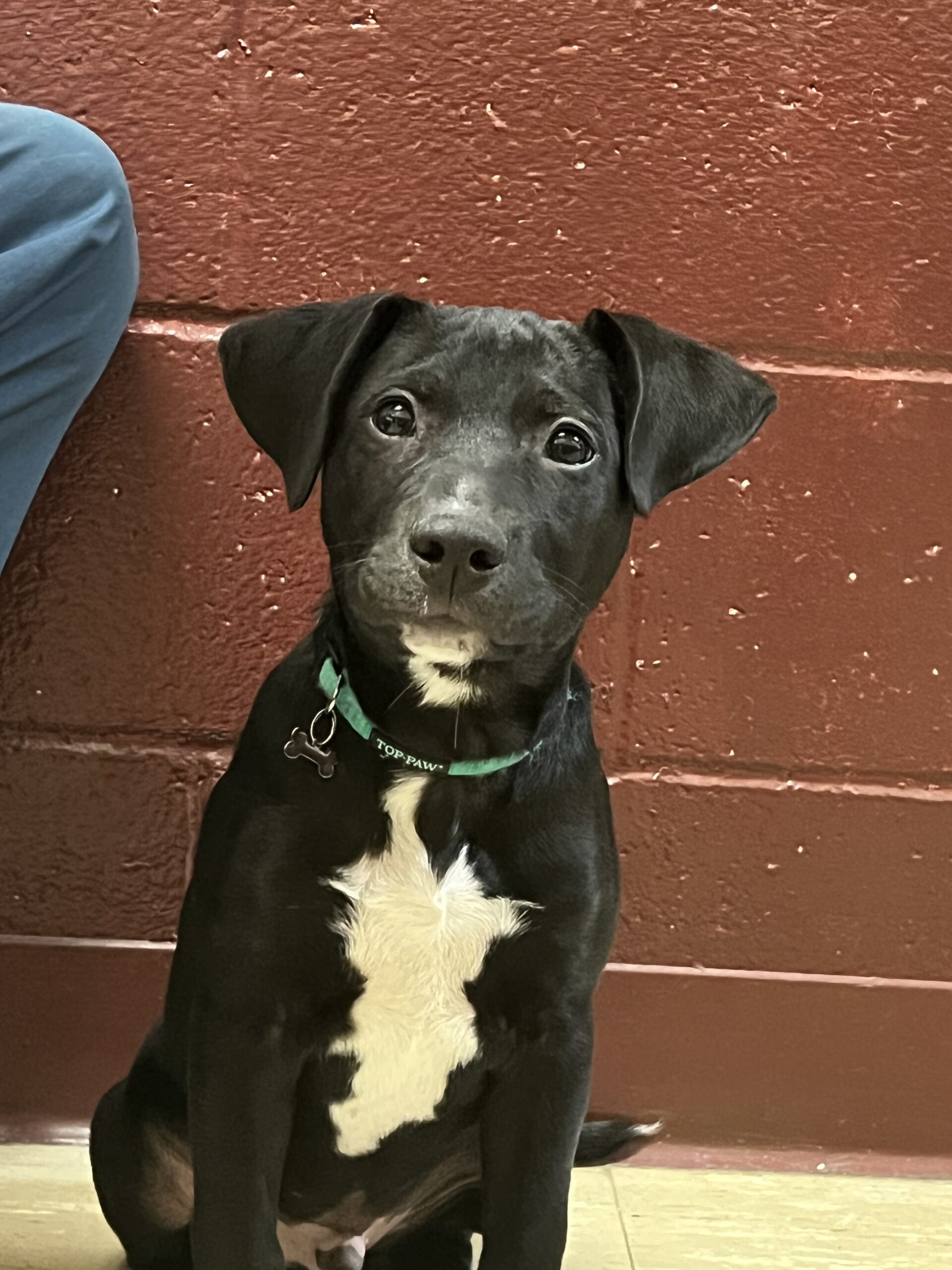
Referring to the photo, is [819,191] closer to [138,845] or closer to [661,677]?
[661,677]

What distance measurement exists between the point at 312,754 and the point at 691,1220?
1054mm

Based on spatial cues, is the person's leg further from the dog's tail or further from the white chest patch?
the dog's tail

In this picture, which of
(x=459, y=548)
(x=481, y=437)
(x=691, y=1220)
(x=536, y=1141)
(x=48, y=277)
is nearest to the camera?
(x=459, y=548)

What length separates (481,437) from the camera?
4.87ft

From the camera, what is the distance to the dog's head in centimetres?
141

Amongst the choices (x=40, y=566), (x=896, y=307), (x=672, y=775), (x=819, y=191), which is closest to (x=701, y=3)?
(x=819, y=191)

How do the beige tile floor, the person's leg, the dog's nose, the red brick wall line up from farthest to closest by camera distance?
the red brick wall
the beige tile floor
the person's leg
the dog's nose

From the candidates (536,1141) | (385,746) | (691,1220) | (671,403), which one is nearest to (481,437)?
(671,403)

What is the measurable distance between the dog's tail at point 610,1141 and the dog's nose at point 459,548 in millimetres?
871

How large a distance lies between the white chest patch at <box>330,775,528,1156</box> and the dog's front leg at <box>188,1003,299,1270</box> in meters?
0.08

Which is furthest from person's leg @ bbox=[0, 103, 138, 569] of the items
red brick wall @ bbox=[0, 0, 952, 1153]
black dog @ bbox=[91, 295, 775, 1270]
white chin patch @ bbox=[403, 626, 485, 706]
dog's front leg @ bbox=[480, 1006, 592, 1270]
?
dog's front leg @ bbox=[480, 1006, 592, 1270]

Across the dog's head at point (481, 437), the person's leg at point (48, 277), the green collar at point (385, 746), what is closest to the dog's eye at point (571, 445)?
the dog's head at point (481, 437)

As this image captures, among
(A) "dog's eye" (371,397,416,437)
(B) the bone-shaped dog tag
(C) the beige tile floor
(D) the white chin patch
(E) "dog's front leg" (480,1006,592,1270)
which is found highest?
(A) "dog's eye" (371,397,416,437)

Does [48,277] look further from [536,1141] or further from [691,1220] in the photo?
[691,1220]
